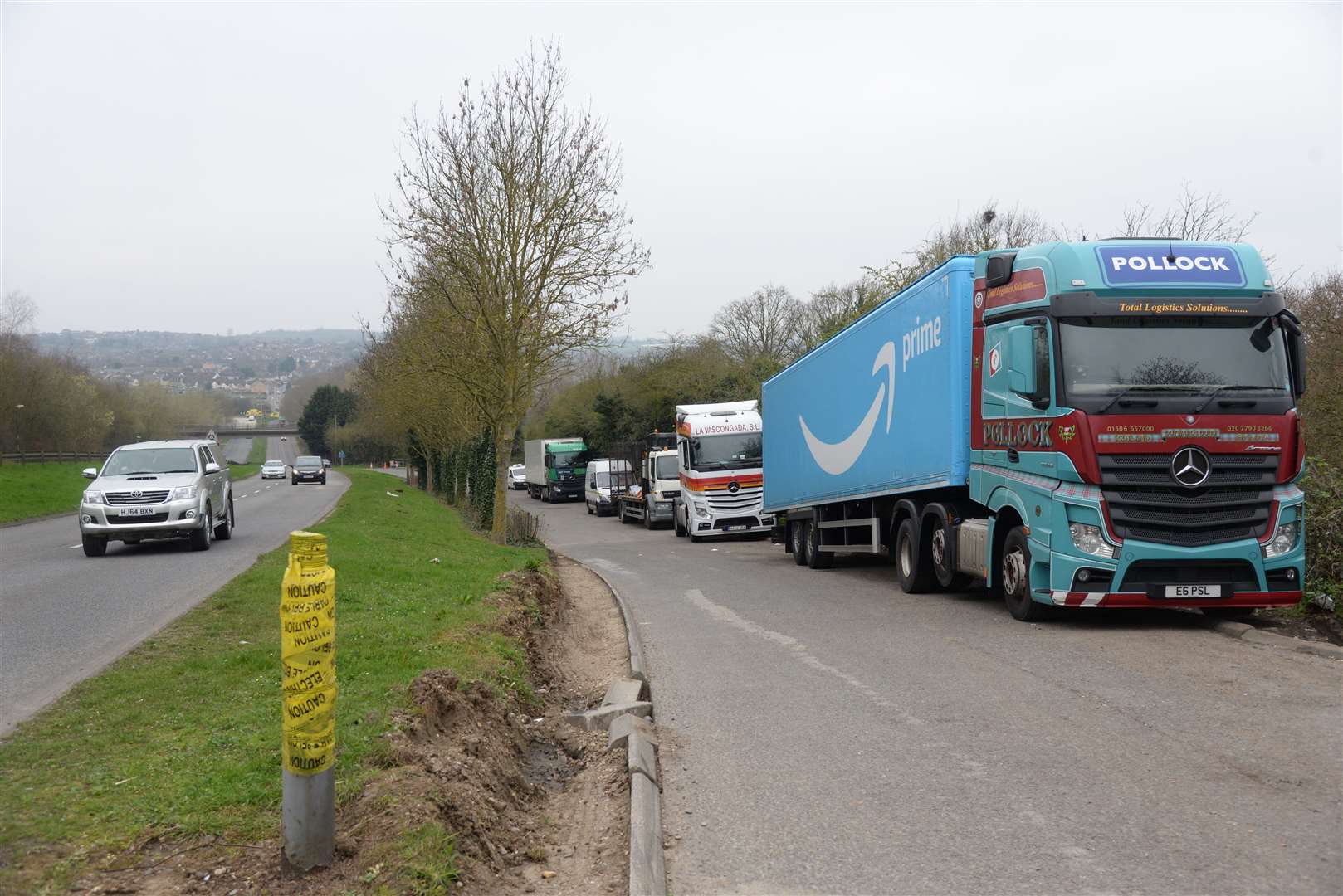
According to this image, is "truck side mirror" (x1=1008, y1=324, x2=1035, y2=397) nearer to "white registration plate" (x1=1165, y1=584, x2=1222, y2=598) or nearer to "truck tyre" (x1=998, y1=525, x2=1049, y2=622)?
"truck tyre" (x1=998, y1=525, x2=1049, y2=622)

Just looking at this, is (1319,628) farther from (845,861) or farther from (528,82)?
(528,82)

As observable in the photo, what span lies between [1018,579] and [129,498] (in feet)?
45.2

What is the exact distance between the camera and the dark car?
58562mm

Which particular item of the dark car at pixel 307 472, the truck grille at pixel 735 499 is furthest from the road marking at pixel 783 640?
the dark car at pixel 307 472

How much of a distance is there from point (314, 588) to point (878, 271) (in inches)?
1092

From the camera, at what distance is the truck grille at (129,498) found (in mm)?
17094

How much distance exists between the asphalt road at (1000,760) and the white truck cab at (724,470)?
17341 millimetres

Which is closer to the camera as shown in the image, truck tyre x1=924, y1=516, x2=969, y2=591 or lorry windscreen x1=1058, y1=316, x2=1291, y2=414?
lorry windscreen x1=1058, y1=316, x2=1291, y2=414

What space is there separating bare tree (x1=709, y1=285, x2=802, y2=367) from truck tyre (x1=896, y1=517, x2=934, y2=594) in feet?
150

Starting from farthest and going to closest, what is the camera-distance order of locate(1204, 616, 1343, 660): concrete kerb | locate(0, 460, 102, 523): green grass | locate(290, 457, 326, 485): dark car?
1. locate(290, 457, 326, 485): dark car
2. locate(0, 460, 102, 523): green grass
3. locate(1204, 616, 1343, 660): concrete kerb

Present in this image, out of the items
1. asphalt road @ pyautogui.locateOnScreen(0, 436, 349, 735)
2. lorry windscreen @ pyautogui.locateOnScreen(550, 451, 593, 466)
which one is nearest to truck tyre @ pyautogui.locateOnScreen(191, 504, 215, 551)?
asphalt road @ pyautogui.locateOnScreen(0, 436, 349, 735)

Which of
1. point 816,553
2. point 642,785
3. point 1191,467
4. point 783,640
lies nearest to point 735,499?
point 816,553

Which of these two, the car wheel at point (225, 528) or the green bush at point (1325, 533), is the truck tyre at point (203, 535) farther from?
the green bush at point (1325, 533)

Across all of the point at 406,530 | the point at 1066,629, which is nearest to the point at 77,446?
the point at 406,530
